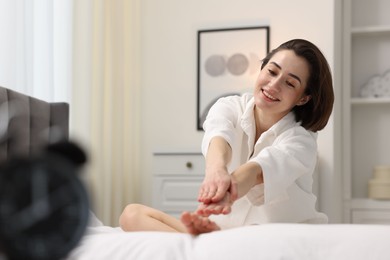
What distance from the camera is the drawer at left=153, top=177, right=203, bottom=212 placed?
3.55 metres

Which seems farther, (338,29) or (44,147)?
(338,29)

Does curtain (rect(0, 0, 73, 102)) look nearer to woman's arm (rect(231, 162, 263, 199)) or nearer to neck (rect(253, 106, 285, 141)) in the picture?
neck (rect(253, 106, 285, 141))

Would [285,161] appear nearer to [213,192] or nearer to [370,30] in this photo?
[213,192]

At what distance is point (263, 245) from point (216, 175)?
46 cm

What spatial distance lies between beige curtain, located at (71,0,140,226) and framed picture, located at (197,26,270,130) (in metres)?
0.46

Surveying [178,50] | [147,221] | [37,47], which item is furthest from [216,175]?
[178,50]

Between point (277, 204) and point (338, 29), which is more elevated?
point (338, 29)

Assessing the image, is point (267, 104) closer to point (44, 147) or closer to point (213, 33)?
point (44, 147)

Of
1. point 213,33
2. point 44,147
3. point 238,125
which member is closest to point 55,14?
point 213,33

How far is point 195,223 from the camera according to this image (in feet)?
3.68

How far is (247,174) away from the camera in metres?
1.45

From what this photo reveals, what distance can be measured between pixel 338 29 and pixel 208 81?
0.91 meters

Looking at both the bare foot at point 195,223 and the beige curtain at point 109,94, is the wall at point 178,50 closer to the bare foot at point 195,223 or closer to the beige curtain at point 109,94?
the beige curtain at point 109,94

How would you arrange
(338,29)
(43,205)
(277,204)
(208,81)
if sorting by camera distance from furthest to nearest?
(208,81) < (338,29) < (277,204) < (43,205)
